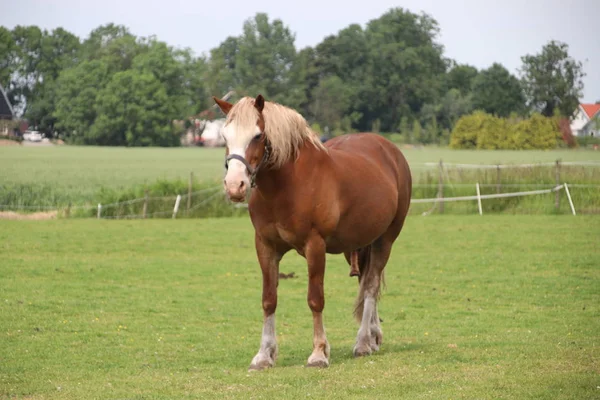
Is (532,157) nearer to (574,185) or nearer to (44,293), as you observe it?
(574,185)

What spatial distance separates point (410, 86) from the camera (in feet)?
217

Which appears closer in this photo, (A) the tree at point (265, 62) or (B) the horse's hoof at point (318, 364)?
(B) the horse's hoof at point (318, 364)

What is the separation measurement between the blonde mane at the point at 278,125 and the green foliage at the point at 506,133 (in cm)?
2781

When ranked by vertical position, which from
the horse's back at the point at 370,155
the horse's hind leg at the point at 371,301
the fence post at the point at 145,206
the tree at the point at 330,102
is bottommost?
the fence post at the point at 145,206

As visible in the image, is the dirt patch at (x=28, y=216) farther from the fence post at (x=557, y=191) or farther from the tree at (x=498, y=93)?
the tree at (x=498, y=93)

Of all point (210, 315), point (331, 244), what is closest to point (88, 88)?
point (210, 315)

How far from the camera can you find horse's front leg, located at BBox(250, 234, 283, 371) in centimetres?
701

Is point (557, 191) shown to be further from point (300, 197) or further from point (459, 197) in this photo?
point (300, 197)

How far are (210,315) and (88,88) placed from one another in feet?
127

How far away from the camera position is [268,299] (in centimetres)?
717

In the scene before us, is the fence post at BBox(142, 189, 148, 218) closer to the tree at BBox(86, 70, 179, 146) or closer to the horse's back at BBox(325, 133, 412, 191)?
the horse's back at BBox(325, 133, 412, 191)

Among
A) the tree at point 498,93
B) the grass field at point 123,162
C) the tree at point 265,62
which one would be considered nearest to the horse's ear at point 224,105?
the grass field at point 123,162

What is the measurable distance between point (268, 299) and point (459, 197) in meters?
23.5

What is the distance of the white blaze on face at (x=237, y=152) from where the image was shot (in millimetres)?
6098
